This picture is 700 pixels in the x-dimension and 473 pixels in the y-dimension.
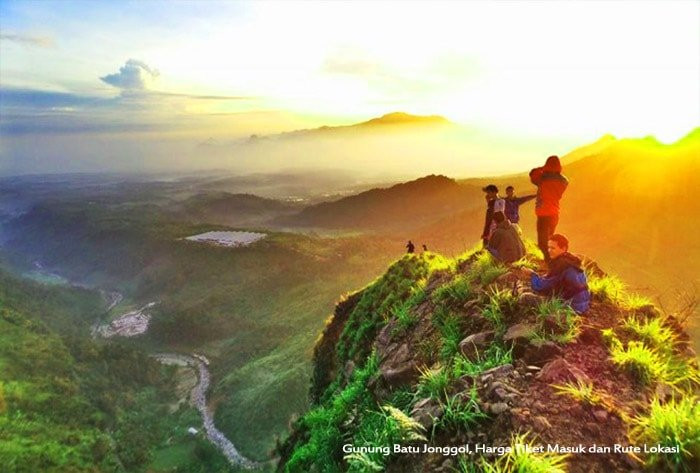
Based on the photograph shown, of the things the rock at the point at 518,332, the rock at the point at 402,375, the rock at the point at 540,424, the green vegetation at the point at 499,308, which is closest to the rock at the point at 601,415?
the rock at the point at 540,424

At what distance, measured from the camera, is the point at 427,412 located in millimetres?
6797

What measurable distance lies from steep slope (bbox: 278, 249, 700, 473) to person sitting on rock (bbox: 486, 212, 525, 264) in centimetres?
33

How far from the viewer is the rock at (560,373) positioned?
686 cm

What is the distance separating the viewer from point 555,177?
39.7 ft

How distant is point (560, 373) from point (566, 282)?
2.84 metres

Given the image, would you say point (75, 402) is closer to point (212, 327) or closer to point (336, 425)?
point (212, 327)

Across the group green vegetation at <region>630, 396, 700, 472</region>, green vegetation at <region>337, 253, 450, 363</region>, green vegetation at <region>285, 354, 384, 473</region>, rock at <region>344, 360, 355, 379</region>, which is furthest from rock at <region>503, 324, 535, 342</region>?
rock at <region>344, 360, 355, 379</region>

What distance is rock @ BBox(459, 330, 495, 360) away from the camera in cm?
834

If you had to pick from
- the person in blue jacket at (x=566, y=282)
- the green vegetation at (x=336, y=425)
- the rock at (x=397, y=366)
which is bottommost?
the green vegetation at (x=336, y=425)

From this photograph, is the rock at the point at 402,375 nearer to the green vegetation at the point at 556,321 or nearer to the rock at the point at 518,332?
the rock at the point at 518,332

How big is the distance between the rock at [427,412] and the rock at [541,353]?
1.87 meters

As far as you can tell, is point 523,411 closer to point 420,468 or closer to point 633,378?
point 420,468

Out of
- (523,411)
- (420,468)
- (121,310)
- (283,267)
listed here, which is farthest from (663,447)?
(121,310)

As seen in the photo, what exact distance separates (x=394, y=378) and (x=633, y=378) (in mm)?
4411
